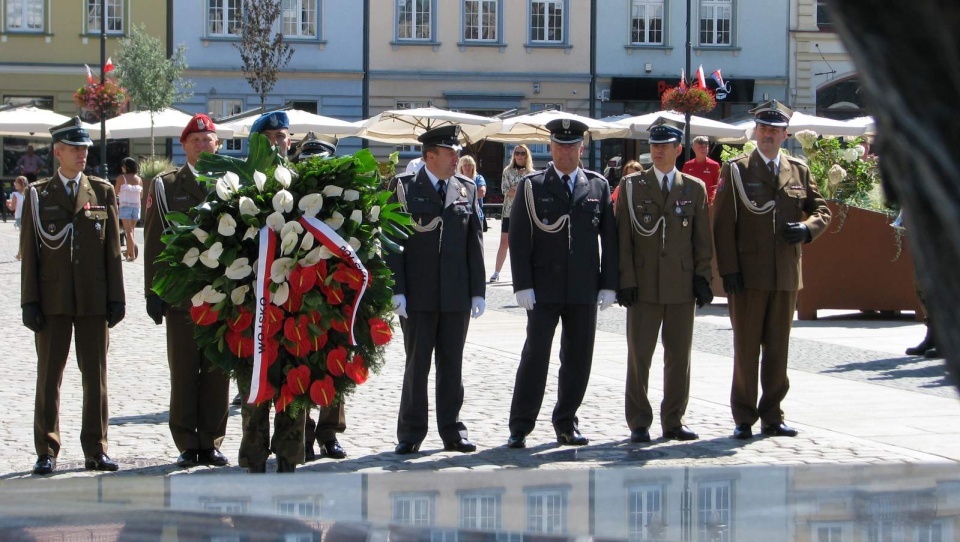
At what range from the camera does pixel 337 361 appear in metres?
5.54

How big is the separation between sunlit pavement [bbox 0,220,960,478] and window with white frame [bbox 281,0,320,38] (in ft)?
101

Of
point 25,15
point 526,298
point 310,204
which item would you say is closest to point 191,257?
point 310,204

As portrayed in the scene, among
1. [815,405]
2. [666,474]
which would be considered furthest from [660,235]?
[666,474]

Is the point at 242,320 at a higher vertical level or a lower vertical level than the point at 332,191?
lower

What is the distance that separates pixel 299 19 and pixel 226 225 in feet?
126

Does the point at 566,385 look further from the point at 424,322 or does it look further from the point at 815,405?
the point at 815,405

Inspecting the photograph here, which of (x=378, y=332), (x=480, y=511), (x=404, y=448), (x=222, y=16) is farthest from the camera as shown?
(x=222, y=16)

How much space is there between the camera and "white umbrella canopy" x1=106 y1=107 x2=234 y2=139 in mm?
26683

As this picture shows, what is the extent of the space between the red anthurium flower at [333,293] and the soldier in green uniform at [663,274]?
2.57 m

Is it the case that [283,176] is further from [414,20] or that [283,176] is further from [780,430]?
[414,20]

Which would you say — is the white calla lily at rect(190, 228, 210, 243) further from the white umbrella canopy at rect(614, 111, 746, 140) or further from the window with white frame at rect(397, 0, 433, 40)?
the window with white frame at rect(397, 0, 433, 40)

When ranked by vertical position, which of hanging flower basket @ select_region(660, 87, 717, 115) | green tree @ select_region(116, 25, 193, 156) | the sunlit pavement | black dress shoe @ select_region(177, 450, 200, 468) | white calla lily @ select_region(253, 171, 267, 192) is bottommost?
the sunlit pavement

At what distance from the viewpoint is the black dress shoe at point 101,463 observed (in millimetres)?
6609

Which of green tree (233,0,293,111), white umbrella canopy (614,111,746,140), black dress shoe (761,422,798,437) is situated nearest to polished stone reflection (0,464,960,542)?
black dress shoe (761,422,798,437)
